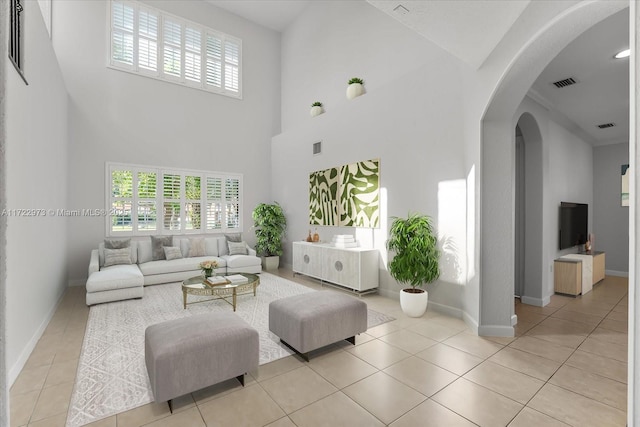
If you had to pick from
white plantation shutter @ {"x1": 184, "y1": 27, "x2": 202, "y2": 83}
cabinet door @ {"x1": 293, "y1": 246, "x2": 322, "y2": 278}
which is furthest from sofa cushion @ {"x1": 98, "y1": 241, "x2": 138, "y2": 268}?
white plantation shutter @ {"x1": 184, "y1": 27, "x2": 202, "y2": 83}

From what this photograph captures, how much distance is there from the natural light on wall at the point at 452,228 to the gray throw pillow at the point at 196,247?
5.02 meters

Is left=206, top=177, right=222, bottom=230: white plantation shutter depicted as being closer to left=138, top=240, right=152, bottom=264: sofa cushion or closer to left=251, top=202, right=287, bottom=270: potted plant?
left=251, top=202, right=287, bottom=270: potted plant

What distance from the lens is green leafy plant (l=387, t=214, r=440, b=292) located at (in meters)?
4.23

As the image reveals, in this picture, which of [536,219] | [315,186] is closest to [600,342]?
[536,219]

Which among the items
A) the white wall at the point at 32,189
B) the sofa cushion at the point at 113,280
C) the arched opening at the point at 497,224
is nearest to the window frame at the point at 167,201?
the white wall at the point at 32,189

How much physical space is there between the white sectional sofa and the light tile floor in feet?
3.28

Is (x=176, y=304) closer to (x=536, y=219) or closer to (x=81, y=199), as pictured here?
(x=81, y=199)

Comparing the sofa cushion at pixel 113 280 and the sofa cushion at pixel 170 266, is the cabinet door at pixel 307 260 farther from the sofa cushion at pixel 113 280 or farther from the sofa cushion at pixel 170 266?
the sofa cushion at pixel 113 280

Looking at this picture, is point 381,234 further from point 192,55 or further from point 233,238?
point 192,55

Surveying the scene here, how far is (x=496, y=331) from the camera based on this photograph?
3582mm

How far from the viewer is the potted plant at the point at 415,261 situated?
4.21 metres

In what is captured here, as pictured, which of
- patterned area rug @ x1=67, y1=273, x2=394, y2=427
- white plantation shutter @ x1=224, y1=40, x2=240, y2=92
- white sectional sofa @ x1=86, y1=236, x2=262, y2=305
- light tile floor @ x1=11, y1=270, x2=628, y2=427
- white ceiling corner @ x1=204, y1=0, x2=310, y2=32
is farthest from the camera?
white plantation shutter @ x1=224, y1=40, x2=240, y2=92

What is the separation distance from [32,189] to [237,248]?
13.6 ft

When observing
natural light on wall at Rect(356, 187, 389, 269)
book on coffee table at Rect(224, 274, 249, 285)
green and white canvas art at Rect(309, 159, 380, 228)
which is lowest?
book on coffee table at Rect(224, 274, 249, 285)
